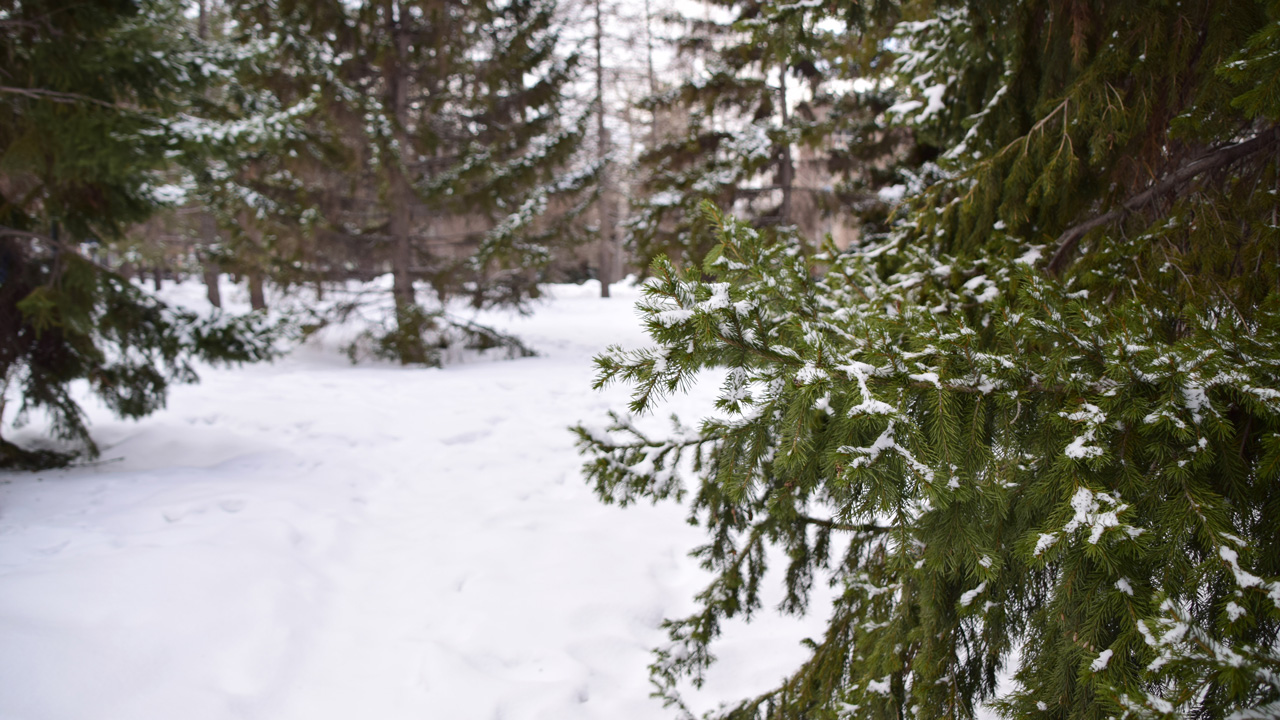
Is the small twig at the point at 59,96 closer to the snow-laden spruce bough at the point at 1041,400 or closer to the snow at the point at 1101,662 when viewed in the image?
the snow-laden spruce bough at the point at 1041,400

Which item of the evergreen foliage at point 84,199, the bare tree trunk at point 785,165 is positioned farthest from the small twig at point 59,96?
the bare tree trunk at point 785,165

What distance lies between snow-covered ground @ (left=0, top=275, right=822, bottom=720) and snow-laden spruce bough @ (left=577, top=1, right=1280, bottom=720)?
36.1 inches

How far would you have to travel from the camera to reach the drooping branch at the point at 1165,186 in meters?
1.89

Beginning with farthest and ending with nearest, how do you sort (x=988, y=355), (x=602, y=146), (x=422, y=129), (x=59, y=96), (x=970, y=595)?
(x=602, y=146)
(x=422, y=129)
(x=59, y=96)
(x=970, y=595)
(x=988, y=355)

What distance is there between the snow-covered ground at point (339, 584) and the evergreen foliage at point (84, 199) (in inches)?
→ 31.2

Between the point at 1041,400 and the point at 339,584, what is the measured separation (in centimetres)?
368

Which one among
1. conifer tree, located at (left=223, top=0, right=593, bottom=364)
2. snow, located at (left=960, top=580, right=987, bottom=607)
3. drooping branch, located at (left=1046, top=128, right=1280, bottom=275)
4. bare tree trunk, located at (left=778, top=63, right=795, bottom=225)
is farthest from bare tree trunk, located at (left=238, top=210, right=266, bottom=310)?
snow, located at (left=960, top=580, right=987, bottom=607)

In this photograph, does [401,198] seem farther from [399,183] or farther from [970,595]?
[970,595]

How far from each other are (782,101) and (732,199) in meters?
1.65

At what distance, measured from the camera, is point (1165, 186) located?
2.05 metres

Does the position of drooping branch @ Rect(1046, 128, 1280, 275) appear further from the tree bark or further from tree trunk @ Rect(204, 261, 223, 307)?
tree trunk @ Rect(204, 261, 223, 307)

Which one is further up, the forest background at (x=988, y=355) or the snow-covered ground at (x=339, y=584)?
the forest background at (x=988, y=355)


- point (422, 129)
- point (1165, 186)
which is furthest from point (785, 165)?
point (1165, 186)

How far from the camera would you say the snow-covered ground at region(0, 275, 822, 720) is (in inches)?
110
